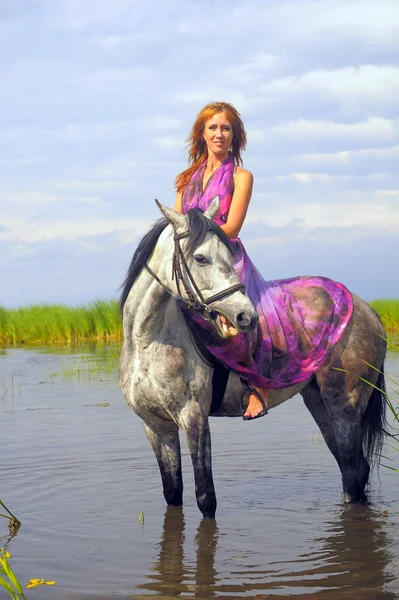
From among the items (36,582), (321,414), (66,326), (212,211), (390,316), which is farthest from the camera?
(390,316)

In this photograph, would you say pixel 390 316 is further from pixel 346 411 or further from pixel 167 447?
pixel 167 447

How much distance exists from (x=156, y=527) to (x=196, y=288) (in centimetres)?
185

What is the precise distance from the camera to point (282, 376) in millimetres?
5422

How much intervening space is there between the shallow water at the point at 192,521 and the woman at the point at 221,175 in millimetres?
879

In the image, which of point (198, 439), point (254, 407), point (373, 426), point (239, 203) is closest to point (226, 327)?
point (198, 439)

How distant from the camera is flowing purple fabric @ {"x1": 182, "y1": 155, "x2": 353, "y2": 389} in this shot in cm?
527

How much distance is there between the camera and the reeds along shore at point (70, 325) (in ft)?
69.6

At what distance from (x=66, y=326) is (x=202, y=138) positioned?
16.2m

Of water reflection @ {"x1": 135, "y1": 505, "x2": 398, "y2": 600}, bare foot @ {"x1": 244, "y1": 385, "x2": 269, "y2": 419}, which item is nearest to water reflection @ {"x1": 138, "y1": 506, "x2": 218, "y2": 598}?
water reflection @ {"x1": 135, "y1": 505, "x2": 398, "y2": 600}

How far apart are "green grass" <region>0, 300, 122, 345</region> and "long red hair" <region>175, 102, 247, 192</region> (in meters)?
15.3

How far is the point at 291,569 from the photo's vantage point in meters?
4.44

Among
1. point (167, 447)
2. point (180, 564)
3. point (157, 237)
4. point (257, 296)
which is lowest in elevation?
point (180, 564)

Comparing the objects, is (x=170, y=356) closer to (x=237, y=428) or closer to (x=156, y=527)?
(x=156, y=527)

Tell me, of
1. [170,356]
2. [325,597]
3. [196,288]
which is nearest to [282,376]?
[170,356]
